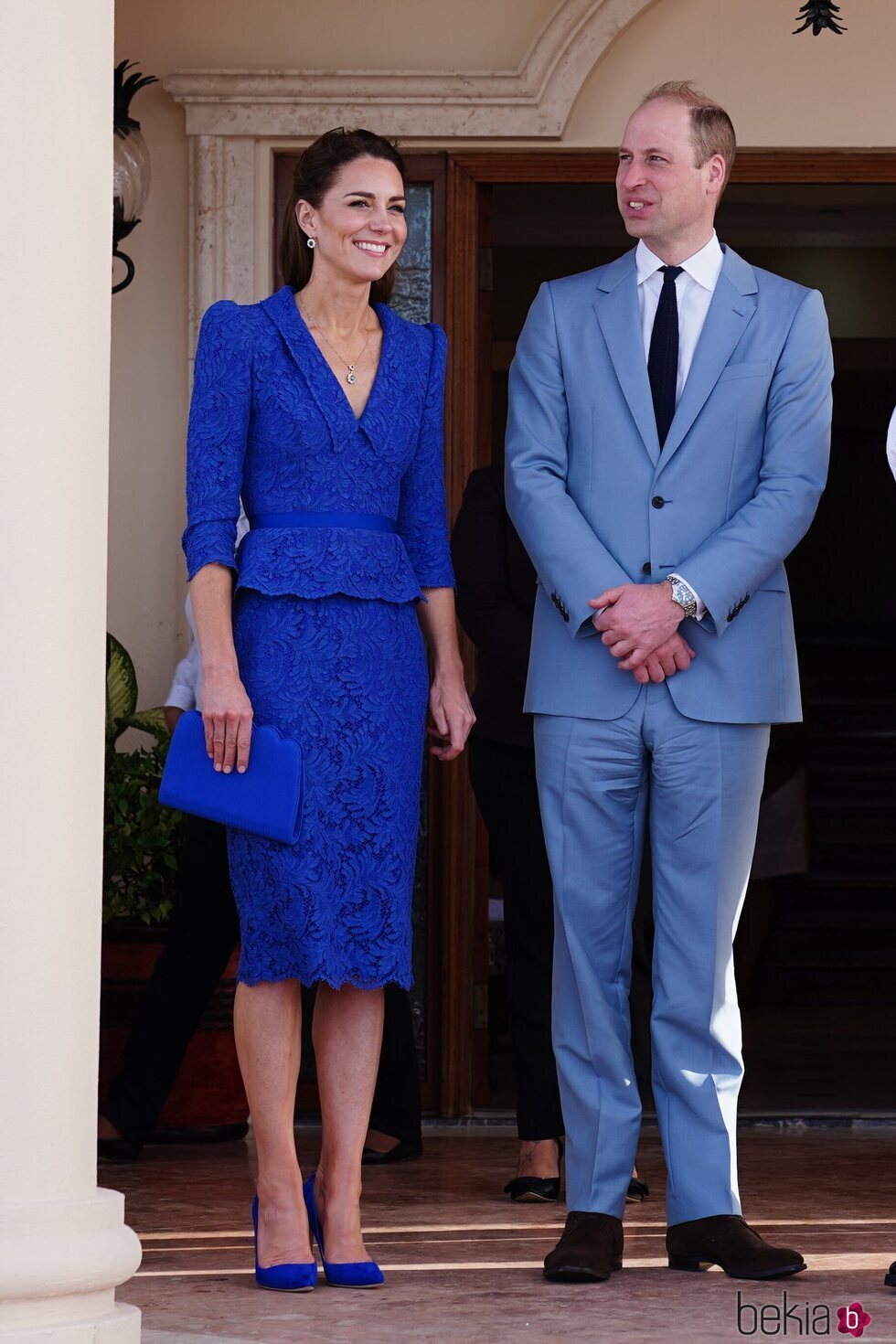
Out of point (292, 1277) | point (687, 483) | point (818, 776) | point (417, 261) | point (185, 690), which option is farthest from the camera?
point (818, 776)

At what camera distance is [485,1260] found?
3.51m

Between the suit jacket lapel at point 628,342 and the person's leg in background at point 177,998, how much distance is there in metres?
1.78

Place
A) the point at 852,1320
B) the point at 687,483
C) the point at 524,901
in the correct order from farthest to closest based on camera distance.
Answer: the point at 524,901
the point at 687,483
the point at 852,1320

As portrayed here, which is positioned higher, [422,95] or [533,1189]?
[422,95]

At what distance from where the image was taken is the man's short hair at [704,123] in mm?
3443

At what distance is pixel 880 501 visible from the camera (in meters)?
15.3

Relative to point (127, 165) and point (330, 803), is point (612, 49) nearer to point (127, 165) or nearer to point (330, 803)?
point (127, 165)

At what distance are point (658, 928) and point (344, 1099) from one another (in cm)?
61

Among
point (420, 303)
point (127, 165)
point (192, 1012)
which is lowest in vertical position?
point (192, 1012)

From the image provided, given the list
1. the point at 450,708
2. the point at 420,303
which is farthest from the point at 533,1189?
the point at 420,303

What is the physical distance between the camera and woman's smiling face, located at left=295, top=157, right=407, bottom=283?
3.37m

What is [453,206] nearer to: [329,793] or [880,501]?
[329,793]

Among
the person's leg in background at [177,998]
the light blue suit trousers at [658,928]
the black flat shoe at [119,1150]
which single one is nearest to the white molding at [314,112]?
the person's leg in background at [177,998]

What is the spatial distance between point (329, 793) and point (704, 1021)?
2.46ft
